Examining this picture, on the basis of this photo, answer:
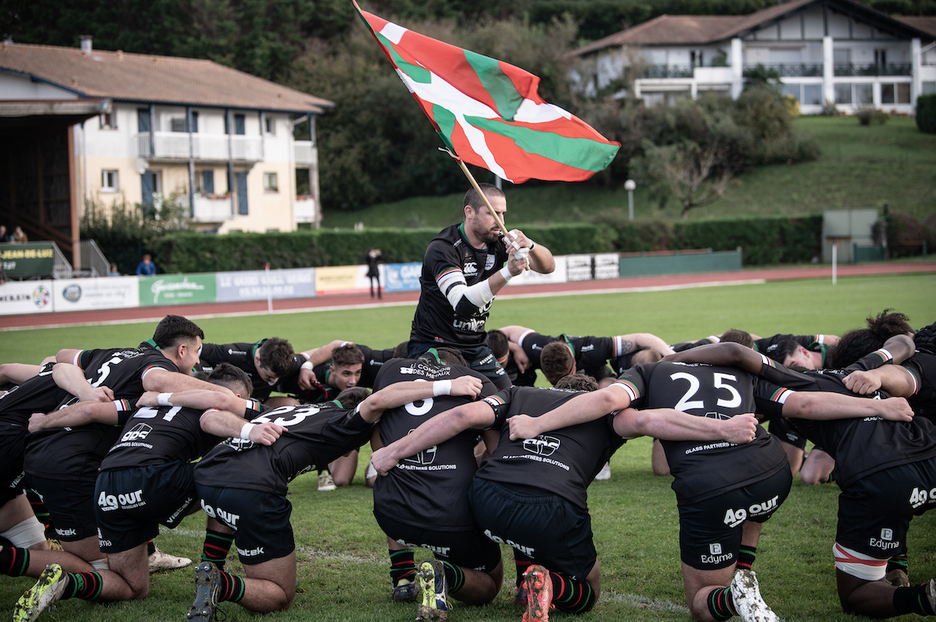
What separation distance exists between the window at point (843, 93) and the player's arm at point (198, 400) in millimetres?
77750

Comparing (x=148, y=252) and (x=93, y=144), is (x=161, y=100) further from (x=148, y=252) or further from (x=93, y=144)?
(x=148, y=252)

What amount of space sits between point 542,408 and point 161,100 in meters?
46.8

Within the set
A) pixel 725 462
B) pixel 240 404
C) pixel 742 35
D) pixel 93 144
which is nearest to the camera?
pixel 725 462

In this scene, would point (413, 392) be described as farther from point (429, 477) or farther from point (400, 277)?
point (400, 277)

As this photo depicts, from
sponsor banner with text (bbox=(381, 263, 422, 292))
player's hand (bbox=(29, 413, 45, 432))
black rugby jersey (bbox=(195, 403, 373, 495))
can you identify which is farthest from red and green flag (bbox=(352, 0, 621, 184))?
sponsor banner with text (bbox=(381, 263, 422, 292))

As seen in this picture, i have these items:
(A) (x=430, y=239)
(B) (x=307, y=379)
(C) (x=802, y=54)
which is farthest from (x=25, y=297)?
(C) (x=802, y=54)

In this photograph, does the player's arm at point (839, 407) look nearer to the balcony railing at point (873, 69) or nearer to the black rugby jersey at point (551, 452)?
the black rugby jersey at point (551, 452)

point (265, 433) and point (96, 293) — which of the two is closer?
point (265, 433)

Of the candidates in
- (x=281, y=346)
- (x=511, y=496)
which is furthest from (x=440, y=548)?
(x=281, y=346)

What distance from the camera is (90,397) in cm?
538

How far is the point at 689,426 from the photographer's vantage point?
173 inches

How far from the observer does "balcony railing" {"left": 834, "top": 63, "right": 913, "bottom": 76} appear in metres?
71.1

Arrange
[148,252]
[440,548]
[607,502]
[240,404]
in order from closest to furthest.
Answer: [440,548]
[240,404]
[607,502]
[148,252]

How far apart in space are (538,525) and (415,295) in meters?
28.6
